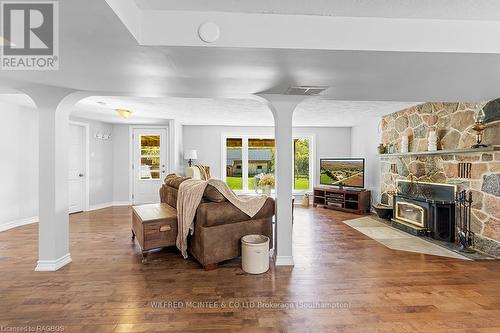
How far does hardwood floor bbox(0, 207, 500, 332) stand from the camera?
2.04 m

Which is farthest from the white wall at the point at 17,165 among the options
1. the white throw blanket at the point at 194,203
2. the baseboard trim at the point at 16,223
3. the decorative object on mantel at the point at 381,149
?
the decorative object on mantel at the point at 381,149

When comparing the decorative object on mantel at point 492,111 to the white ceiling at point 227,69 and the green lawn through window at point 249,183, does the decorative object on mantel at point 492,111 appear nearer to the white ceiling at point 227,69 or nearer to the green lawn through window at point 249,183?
the white ceiling at point 227,69

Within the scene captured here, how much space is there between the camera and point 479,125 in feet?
11.4

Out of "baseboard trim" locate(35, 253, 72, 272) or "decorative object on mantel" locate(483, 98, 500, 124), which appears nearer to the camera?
"baseboard trim" locate(35, 253, 72, 272)

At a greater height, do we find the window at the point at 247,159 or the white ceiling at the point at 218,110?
the white ceiling at the point at 218,110

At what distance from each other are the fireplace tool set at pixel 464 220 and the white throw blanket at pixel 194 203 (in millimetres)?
2960

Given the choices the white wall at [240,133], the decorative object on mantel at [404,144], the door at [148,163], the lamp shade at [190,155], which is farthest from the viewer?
the white wall at [240,133]

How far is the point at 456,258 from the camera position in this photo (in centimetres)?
337

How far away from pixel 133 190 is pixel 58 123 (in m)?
4.20

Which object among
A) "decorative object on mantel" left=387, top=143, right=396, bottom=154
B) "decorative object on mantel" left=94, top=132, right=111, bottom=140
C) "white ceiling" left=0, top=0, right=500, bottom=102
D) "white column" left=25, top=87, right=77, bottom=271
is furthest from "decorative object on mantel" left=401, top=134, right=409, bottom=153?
"decorative object on mantel" left=94, top=132, right=111, bottom=140

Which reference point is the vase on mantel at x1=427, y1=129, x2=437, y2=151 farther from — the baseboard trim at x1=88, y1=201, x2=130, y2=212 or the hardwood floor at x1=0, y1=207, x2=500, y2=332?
the baseboard trim at x1=88, y1=201, x2=130, y2=212

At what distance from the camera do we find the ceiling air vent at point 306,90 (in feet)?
9.02

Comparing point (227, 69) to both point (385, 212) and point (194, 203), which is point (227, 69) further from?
point (385, 212)

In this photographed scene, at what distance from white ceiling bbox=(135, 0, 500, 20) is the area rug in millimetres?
2986
